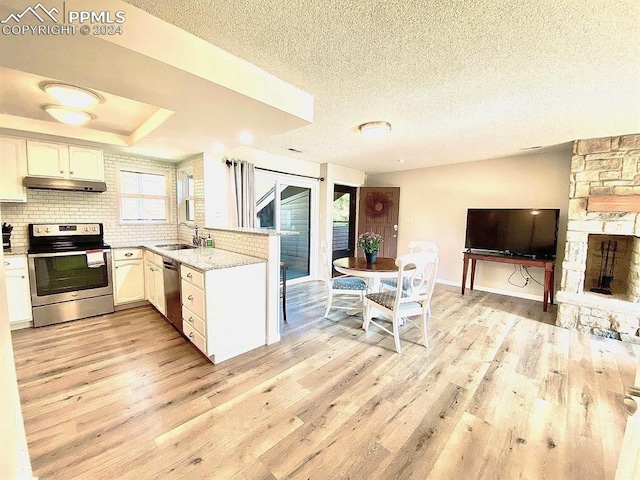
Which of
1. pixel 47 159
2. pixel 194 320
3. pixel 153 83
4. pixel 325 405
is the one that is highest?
pixel 153 83

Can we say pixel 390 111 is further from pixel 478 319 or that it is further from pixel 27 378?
pixel 27 378

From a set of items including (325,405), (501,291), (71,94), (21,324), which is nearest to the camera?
(325,405)

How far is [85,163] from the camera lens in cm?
329

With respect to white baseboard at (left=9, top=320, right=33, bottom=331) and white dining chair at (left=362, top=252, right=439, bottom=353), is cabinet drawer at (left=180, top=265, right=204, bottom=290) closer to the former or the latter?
white dining chair at (left=362, top=252, right=439, bottom=353)

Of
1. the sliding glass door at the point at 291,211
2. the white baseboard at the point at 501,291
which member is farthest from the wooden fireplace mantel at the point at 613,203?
the sliding glass door at the point at 291,211

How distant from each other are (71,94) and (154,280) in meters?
2.14

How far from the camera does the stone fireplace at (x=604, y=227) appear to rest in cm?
287

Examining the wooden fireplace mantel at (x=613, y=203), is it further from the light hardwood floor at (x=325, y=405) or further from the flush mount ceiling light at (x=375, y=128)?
the flush mount ceiling light at (x=375, y=128)

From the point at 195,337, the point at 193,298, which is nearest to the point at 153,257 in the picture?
the point at 193,298

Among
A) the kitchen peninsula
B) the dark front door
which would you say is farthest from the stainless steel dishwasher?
the dark front door

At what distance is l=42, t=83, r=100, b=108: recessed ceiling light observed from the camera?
6.53ft

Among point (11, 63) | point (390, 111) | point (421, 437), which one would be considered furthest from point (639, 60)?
point (11, 63)

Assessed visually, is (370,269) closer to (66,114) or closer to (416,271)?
(416,271)

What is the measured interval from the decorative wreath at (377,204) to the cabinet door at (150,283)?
416 centimetres
